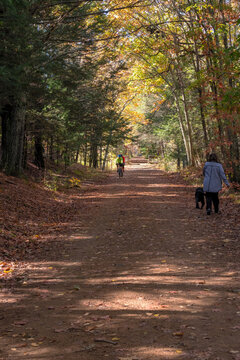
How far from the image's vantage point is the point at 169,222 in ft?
33.9

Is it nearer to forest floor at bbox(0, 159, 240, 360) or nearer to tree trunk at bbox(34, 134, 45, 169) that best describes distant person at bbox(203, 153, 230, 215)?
forest floor at bbox(0, 159, 240, 360)

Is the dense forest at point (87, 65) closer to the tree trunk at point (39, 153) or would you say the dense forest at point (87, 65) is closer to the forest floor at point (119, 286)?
the tree trunk at point (39, 153)

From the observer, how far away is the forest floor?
144 inches

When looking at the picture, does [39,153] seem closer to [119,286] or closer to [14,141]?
[14,141]

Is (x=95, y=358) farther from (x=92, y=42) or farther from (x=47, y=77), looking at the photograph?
(x=47, y=77)

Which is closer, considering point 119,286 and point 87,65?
point 119,286

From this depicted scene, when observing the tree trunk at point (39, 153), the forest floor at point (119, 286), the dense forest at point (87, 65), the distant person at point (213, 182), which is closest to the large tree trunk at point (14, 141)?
the dense forest at point (87, 65)

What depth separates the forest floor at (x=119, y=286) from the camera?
3658 millimetres

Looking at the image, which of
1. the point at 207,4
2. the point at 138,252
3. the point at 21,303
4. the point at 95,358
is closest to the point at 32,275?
the point at 21,303

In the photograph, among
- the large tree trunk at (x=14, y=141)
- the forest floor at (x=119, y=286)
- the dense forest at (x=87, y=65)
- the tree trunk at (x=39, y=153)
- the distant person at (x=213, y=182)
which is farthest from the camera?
the tree trunk at (x=39, y=153)

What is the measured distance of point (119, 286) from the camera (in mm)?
5410

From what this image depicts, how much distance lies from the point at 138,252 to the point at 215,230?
9.06 ft

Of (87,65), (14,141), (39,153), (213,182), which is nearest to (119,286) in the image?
(213,182)

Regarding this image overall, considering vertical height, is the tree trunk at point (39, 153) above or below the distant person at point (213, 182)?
above
